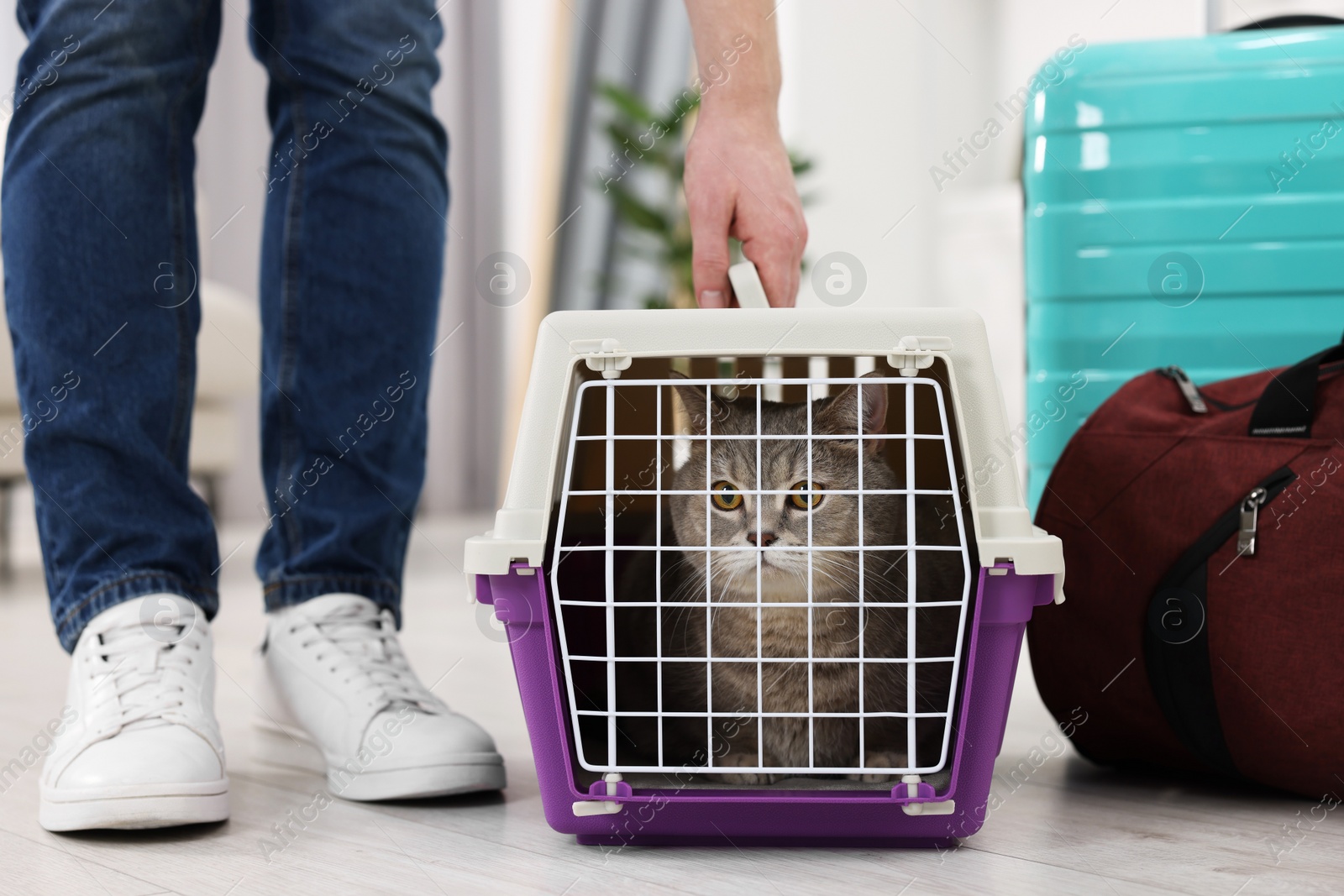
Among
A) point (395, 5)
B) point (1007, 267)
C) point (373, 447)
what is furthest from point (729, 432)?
point (1007, 267)

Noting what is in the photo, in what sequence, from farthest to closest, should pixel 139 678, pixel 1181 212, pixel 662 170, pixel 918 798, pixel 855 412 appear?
pixel 662 170 < pixel 1181 212 < pixel 855 412 < pixel 139 678 < pixel 918 798

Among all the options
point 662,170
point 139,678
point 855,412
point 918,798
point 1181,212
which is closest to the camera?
point 918,798

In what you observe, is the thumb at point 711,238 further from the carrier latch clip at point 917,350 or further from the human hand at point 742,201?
the carrier latch clip at point 917,350

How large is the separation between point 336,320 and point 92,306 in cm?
22

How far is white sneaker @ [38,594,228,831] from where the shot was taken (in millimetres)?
854

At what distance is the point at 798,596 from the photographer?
3.27 ft

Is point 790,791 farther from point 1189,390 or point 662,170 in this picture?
point 662,170

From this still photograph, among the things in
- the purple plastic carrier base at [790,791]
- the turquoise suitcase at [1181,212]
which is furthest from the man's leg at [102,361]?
the turquoise suitcase at [1181,212]

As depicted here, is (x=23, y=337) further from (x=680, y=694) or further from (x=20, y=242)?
(x=680, y=694)

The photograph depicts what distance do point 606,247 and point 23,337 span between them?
3513mm

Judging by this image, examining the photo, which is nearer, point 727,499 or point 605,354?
point 605,354

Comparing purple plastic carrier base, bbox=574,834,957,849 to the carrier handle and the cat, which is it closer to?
the cat

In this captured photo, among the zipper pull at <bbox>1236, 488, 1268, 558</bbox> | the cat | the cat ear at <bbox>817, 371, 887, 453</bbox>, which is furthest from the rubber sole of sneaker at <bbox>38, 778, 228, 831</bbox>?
the zipper pull at <bbox>1236, 488, 1268, 558</bbox>

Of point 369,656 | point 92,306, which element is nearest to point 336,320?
point 92,306
